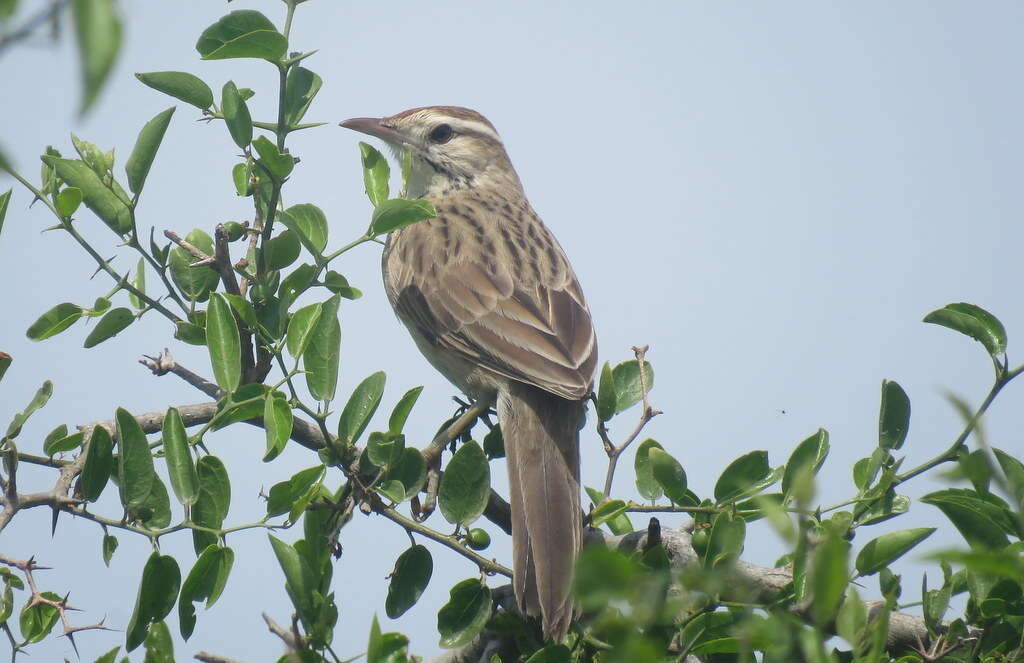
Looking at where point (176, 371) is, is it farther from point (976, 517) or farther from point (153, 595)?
point (976, 517)

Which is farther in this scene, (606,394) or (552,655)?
(606,394)

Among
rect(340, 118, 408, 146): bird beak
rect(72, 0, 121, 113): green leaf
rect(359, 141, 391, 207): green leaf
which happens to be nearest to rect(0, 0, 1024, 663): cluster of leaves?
rect(359, 141, 391, 207): green leaf

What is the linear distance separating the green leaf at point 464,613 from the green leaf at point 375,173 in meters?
2.01

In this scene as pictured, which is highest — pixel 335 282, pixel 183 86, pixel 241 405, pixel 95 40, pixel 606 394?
pixel 183 86

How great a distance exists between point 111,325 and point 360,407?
44.0 inches

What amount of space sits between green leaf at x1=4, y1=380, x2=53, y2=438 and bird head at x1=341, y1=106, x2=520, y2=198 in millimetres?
3487

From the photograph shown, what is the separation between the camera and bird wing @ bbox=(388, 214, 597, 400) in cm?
477

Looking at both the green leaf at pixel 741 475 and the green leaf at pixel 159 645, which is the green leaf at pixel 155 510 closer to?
the green leaf at pixel 159 645

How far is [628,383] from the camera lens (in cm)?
409

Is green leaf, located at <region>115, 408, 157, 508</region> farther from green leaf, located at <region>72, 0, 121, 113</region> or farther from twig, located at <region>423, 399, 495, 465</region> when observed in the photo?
green leaf, located at <region>72, 0, 121, 113</region>

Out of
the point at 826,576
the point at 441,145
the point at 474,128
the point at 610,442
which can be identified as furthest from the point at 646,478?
the point at 474,128

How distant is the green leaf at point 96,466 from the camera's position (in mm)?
2873

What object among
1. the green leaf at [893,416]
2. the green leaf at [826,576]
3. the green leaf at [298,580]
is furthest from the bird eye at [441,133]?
the green leaf at [826,576]

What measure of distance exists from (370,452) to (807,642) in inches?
76.9
